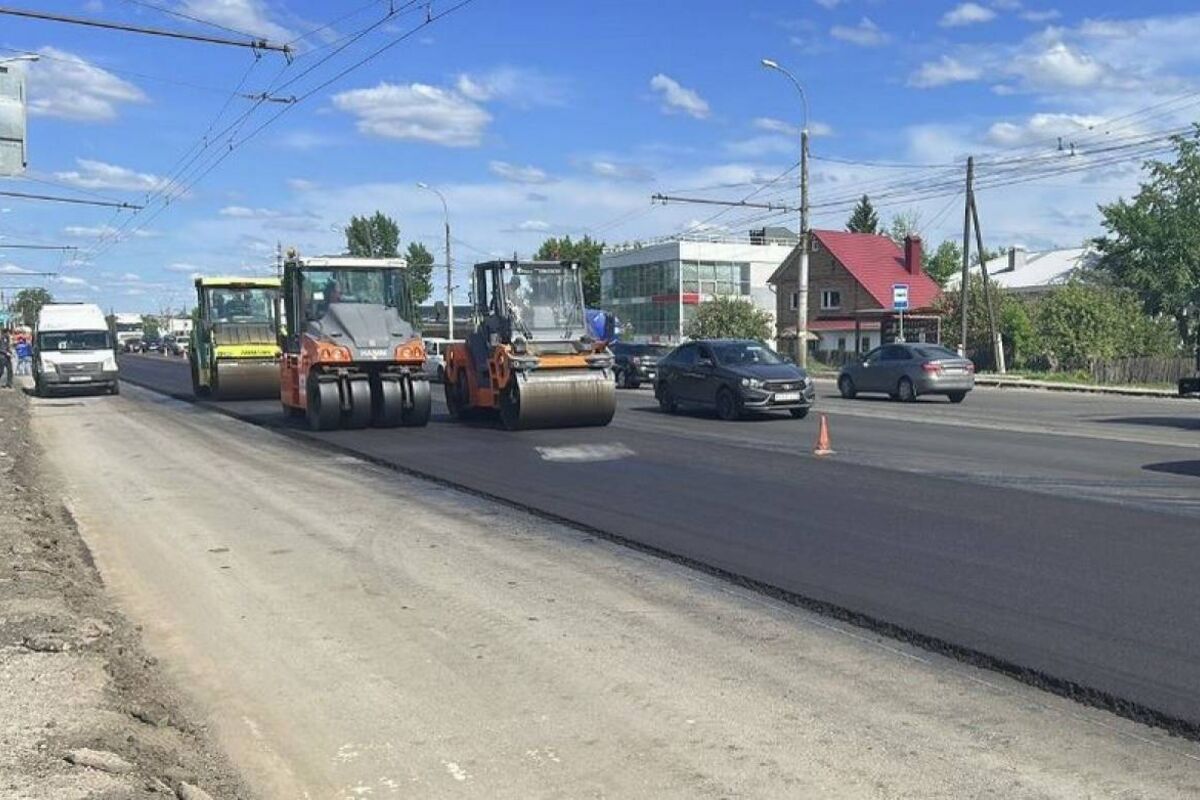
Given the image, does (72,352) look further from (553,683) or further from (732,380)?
(553,683)

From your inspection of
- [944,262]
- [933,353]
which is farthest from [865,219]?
[933,353]

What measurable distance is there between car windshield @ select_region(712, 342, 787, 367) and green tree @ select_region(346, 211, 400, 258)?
6829cm

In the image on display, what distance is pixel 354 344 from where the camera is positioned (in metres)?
19.4

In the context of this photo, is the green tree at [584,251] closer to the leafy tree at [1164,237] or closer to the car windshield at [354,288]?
the leafy tree at [1164,237]

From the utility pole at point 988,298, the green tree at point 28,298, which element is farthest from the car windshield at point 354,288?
the green tree at point 28,298

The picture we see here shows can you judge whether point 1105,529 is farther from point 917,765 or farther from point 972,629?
point 917,765

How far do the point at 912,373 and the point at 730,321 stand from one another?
30.3 m

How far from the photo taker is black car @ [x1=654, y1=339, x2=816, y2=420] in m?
20.6

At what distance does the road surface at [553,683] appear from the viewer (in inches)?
176

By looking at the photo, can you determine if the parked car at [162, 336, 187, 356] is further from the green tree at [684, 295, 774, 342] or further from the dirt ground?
the dirt ground

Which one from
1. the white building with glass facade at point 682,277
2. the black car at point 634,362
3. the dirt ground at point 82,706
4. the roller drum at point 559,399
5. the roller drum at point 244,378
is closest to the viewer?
the dirt ground at point 82,706

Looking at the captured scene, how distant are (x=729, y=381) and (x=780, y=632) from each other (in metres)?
14.7

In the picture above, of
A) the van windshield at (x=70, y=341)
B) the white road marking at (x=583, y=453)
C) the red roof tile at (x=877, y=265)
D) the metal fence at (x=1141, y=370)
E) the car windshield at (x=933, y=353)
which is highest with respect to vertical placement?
the red roof tile at (x=877, y=265)

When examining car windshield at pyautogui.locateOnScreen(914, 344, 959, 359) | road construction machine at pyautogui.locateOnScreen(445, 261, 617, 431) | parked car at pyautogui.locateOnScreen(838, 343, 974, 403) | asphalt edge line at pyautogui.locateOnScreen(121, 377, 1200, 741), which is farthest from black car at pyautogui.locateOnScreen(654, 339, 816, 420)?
asphalt edge line at pyautogui.locateOnScreen(121, 377, 1200, 741)
